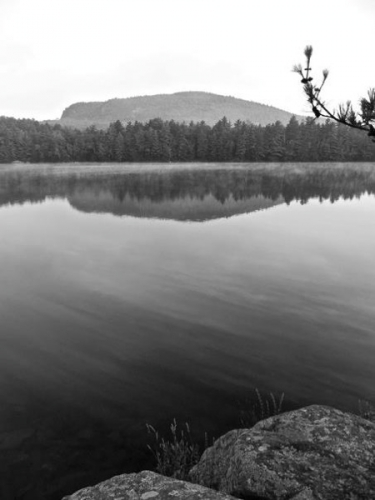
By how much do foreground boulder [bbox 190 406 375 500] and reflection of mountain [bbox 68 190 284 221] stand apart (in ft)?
78.3

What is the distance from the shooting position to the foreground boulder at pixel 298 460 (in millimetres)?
4148

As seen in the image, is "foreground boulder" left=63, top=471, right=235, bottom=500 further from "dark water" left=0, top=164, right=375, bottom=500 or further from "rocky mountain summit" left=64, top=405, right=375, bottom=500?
"dark water" left=0, top=164, right=375, bottom=500

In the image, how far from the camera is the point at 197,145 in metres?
142

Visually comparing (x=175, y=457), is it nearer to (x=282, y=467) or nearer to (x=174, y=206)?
(x=282, y=467)

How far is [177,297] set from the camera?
13.2 m

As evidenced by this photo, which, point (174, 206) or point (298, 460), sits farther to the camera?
point (174, 206)

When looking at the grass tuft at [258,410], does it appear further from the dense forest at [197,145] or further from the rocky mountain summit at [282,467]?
the dense forest at [197,145]

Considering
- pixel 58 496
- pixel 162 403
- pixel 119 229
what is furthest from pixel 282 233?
pixel 58 496

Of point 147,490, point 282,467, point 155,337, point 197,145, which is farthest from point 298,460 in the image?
point 197,145

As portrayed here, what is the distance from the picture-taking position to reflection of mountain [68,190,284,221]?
31.0 meters

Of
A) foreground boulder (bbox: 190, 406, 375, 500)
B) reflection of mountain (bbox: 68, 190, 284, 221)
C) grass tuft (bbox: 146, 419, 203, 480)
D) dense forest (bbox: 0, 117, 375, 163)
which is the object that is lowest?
grass tuft (bbox: 146, 419, 203, 480)

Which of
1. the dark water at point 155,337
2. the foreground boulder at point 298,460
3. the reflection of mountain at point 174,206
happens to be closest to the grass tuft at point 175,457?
the dark water at point 155,337

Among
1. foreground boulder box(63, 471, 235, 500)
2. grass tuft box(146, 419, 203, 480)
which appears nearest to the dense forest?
grass tuft box(146, 419, 203, 480)

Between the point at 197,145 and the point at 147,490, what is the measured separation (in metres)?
145
